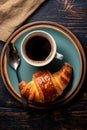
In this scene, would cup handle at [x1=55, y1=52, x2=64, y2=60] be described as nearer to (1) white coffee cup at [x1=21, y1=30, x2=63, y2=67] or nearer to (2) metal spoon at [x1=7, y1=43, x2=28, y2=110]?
(1) white coffee cup at [x1=21, y1=30, x2=63, y2=67]

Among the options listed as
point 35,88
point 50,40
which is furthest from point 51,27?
point 35,88

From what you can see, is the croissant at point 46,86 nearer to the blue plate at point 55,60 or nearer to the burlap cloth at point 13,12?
the blue plate at point 55,60

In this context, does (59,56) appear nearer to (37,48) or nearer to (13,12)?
(37,48)

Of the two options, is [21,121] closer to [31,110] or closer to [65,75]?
[31,110]

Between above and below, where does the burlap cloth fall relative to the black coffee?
above

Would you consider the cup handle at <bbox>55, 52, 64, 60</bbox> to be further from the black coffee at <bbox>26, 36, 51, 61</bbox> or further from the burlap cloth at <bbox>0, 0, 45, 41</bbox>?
the burlap cloth at <bbox>0, 0, 45, 41</bbox>

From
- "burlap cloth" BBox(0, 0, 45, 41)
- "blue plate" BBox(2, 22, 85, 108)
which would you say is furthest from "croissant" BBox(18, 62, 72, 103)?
"burlap cloth" BBox(0, 0, 45, 41)

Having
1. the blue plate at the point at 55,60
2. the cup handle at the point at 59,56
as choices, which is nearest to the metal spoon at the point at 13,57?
the blue plate at the point at 55,60
